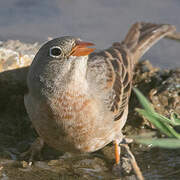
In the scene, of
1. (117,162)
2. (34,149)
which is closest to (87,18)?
(34,149)

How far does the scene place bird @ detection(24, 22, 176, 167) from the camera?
4180 mm

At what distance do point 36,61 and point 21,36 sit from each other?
3735 millimetres

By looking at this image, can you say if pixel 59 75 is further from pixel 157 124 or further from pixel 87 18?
pixel 87 18

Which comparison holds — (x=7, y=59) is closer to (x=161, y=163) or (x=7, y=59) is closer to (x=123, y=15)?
(x=161, y=163)

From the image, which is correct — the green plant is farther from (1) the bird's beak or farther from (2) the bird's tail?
(2) the bird's tail

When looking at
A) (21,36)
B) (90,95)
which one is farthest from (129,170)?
(21,36)

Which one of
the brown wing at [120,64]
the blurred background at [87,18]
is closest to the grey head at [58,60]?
the brown wing at [120,64]

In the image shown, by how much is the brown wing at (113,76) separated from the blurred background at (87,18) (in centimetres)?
206

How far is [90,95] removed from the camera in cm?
446

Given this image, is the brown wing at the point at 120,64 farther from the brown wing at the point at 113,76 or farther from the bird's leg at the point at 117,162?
the bird's leg at the point at 117,162

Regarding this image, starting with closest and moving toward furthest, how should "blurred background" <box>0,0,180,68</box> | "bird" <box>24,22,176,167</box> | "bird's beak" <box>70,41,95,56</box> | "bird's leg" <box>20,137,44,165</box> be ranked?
"bird's beak" <box>70,41,95,56</box>, "bird" <box>24,22,176,167</box>, "bird's leg" <box>20,137,44,165</box>, "blurred background" <box>0,0,180,68</box>

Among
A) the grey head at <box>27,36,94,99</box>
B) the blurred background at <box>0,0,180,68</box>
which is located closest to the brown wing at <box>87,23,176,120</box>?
the grey head at <box>27,36,94,99</box>

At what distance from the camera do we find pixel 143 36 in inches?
264

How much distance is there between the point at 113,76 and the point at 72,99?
3.73 ft
